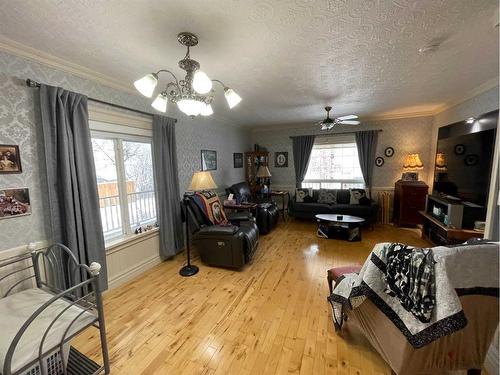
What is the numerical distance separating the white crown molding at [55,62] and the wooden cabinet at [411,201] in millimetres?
5061

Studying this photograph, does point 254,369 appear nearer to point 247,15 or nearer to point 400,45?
point 247,15

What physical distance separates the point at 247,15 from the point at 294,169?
4.54 meters

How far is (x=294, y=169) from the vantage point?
571 cm

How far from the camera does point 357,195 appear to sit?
464 cm

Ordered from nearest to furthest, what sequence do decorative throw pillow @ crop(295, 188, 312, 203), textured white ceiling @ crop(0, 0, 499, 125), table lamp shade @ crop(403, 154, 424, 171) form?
textured white ceiling @ crop(0, 0, 499, 125)
table lamp shade @ crop(403, 154, 424, 171)
decorative throw pillow @ crop(295, 188, 312, 203)

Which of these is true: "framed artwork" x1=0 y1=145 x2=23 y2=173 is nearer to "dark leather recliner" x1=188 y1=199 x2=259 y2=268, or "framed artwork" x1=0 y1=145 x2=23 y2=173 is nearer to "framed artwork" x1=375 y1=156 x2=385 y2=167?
"dark leather recliner" x1=188 y1=199 x2=259 y2=268

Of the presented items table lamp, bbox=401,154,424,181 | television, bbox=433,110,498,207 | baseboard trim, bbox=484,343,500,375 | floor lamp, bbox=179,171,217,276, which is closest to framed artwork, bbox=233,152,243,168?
floor lamp, bbox=179,171,217,276

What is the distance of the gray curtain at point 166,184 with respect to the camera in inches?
113

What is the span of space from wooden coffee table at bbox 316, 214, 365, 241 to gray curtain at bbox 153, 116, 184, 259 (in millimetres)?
2560

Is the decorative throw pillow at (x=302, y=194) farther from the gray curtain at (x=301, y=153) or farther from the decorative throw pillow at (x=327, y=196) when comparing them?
the gray curtain at (x=301, y=153)

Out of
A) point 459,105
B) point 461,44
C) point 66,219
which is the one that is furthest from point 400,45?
point 66,219

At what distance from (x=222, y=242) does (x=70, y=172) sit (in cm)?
178

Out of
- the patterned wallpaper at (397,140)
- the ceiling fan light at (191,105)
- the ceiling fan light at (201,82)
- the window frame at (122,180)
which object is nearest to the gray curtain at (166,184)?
the window frame at (122,180)

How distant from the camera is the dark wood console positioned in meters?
2.65
